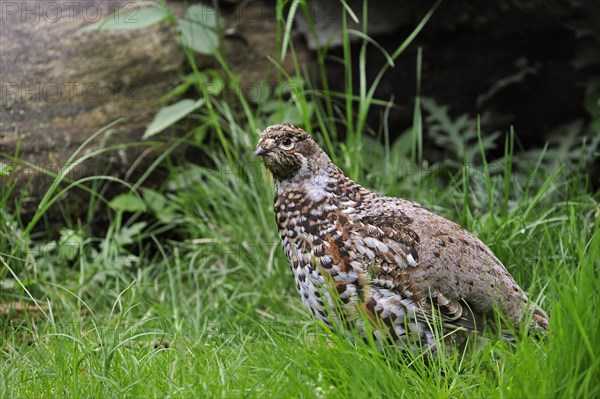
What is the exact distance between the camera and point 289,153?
12.3ft

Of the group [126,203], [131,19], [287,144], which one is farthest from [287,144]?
[131,19]

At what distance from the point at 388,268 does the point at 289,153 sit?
73cm

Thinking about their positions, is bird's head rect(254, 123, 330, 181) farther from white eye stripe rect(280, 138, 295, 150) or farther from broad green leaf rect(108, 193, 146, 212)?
broad green leaf rect(108, 193, 146, 212)

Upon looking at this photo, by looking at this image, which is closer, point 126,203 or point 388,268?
point 388,268

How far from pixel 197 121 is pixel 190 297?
141 cm

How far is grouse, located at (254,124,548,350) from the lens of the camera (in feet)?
11.3

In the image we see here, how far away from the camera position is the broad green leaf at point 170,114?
5.05 metres

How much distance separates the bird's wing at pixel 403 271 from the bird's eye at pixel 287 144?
0.50m

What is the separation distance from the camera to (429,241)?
141 inches

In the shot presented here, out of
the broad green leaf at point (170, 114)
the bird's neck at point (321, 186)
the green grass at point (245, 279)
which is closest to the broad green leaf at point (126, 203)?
the green grass at point (245, 279)


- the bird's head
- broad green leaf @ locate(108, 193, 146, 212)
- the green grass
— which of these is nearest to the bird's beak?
the bird's head

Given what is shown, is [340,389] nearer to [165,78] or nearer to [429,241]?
[429,241]

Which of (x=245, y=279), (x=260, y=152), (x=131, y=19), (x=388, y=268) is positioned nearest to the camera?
(x=388, y=268)

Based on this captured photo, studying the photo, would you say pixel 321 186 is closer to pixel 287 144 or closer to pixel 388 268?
pixel 287 144
